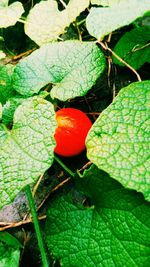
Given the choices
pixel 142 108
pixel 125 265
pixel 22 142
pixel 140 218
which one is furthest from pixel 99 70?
pixel 125 265

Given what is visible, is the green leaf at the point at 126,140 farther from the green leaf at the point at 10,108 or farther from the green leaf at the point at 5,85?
the green leaf at the point at 5,85

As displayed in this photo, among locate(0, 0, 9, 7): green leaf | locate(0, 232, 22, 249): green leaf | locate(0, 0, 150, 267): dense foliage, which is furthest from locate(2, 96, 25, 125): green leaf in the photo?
locate(0, 0, 9, 7): green leaf

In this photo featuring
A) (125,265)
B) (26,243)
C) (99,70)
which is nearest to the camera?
(125,265)

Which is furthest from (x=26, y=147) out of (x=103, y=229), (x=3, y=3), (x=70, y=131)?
(x=3, y=3)

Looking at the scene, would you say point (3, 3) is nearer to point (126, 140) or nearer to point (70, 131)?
point (70, 131)

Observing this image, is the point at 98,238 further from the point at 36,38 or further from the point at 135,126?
the point at 36,38
